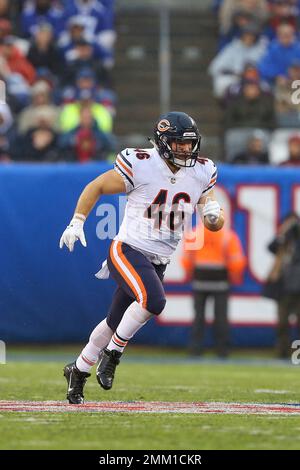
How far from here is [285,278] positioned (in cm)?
1296

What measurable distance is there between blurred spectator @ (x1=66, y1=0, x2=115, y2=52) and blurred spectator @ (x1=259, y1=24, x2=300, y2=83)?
2218 mm

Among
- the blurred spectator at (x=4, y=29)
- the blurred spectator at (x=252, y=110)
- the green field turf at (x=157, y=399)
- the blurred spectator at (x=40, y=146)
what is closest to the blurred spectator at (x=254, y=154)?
the blurred spectator at (x=252, y=110)

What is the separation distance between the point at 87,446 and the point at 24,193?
827 centimetres

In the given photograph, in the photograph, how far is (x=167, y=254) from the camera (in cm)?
716

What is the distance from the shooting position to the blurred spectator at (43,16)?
54.2 feet

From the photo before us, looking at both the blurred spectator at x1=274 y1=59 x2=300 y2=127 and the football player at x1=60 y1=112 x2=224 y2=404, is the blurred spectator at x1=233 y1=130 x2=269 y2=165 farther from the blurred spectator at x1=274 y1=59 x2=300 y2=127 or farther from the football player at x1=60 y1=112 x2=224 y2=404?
the football player at x1=60 y1=112 x2=224 y2=404

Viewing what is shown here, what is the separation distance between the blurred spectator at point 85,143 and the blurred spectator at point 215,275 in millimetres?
1709

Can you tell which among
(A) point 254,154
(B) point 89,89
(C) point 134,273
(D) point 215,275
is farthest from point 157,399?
(B) point 89,89

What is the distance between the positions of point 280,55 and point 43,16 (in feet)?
11.0

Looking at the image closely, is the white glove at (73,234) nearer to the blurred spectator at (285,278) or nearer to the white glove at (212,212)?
the white glove at (212,212)
